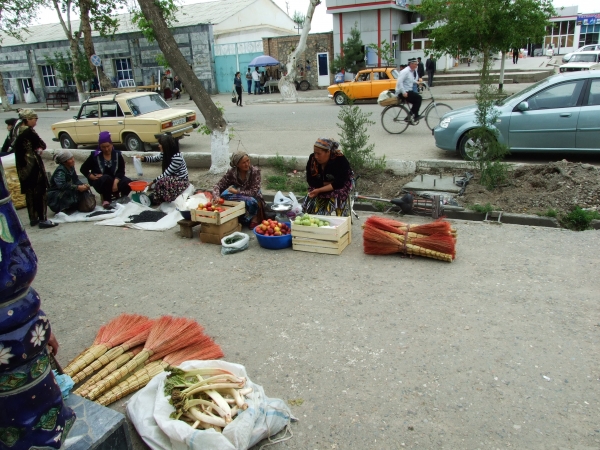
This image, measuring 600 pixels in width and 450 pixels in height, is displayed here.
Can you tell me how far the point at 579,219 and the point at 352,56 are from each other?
81.3 ft

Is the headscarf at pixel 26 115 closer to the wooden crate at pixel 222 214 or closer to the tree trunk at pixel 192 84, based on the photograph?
the tree trunk at pixel 192 84

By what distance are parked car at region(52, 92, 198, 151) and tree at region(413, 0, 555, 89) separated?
1098 cm

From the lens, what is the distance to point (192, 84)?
891cm

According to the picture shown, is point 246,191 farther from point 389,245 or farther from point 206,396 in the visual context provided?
point 206,396

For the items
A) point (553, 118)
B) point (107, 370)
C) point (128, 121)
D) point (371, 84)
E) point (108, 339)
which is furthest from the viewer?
point (371, 84)

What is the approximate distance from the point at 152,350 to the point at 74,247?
3.62 metres

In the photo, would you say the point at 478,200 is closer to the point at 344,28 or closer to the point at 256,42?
the point at 344,28

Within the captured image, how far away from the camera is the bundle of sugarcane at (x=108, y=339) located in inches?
139

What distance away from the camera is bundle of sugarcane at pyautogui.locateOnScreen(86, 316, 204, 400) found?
135 inches

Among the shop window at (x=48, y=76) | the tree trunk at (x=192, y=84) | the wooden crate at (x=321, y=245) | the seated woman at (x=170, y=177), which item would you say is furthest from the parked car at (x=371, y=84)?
the shop window at (x=48, y=76)

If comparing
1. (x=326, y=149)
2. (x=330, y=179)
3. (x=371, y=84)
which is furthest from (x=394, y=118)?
(x=371, y=84)

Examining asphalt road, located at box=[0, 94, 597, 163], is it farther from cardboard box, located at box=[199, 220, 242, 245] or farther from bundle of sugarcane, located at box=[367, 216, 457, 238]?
cardboard box, located at box=[199, 220, 242, 245]

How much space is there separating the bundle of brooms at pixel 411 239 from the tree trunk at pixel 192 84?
451 centimetres

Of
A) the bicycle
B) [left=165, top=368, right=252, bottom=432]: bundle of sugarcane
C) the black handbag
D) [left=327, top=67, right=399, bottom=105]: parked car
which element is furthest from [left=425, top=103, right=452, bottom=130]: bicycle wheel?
[left=165, top=368, right=252, bottom=432]: bundle of sugarcane
